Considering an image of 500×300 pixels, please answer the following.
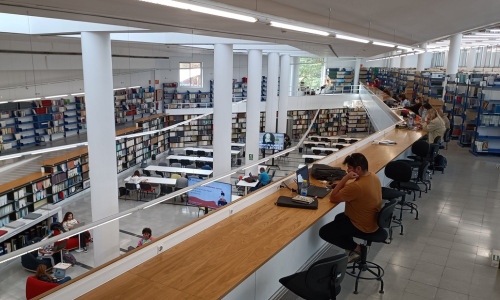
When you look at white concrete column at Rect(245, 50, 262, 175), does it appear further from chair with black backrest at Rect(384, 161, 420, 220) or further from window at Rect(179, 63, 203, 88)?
chair with black backrest at Rect(384, 161, 420, 220)

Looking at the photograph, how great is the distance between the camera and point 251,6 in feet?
17.2

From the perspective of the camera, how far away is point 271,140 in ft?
53.6

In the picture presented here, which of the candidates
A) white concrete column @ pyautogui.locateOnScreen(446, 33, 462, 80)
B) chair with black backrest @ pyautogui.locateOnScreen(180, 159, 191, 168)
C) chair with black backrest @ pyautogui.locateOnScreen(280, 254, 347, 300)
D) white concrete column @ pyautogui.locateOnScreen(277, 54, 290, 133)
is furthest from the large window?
chair with black backrest @ pyautogui.locateOnScreen(280, 254, 347, 300)

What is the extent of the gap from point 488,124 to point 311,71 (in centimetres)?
1536

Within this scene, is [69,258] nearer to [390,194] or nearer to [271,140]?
[390,194]

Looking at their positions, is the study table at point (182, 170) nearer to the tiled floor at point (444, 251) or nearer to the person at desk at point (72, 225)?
the person at desk at point (72, 225)

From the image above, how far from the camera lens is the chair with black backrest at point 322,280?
8.06 ft

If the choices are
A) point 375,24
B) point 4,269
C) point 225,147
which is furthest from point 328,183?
point 225,147

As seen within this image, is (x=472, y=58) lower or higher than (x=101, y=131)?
higher

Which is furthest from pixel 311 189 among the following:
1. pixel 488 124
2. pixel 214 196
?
pixel 488 124

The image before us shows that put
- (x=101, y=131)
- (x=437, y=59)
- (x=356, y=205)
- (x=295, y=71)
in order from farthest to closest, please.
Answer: (x=437, y=59) → (x=295, y=71) → (x=101, y=131) → (x=356, y=205)

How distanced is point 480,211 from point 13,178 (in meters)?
8.04

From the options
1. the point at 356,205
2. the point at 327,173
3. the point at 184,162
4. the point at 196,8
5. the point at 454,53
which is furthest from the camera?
the point at 184,162

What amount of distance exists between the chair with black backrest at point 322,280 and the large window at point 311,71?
71.1ft
